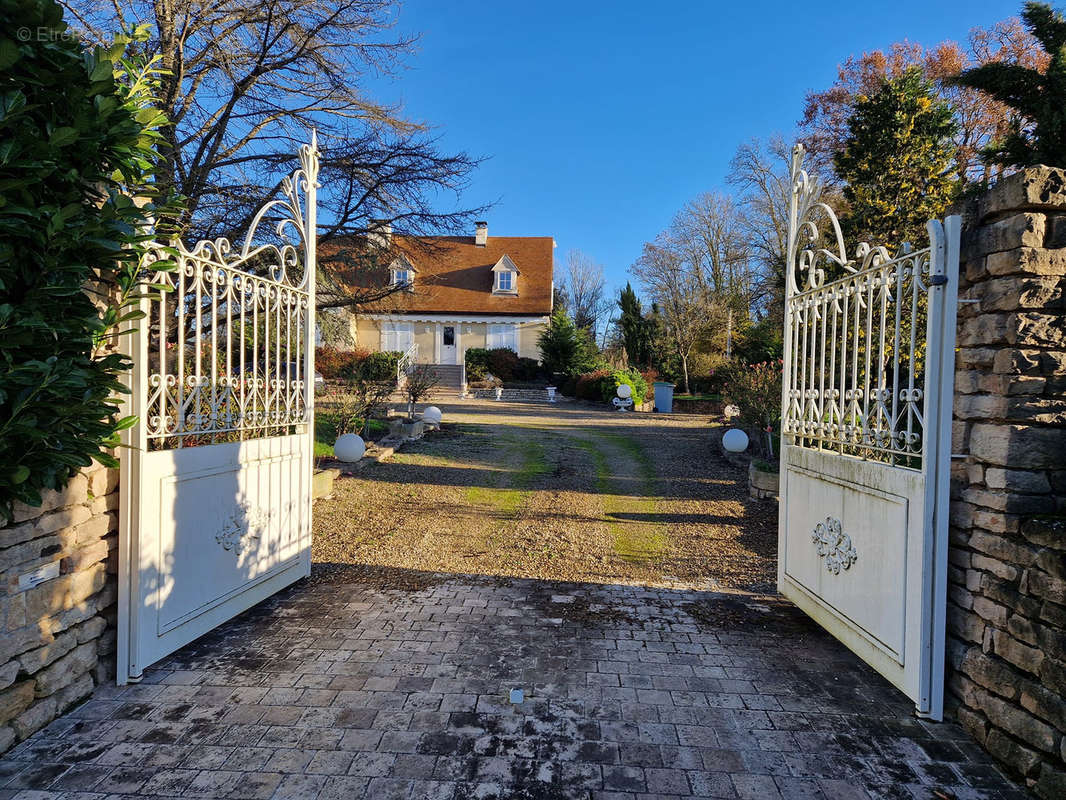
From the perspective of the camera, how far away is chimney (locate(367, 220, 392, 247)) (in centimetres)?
949

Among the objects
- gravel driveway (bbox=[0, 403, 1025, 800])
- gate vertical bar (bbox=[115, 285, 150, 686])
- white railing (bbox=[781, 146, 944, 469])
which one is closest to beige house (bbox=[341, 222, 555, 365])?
gravel driveway (bbox=[0, 403, 1025, 800])

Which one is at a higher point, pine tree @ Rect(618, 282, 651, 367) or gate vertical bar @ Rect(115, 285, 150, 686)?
pine tree @ Rect(618, 282, 651, 367)

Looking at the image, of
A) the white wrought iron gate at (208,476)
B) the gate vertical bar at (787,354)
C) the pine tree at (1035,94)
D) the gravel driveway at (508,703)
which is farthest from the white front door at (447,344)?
the gate vertical bar at (787,354)

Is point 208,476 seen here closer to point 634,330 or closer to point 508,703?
point 508,703

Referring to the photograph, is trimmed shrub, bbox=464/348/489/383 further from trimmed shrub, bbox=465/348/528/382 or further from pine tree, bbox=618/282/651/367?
pine tree, bbox=618/282/651/367

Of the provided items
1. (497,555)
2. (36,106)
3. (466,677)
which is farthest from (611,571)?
(36,106)

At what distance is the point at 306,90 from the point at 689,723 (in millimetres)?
10152

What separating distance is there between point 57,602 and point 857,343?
14.7 ft

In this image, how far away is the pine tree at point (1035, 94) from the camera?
9.40m

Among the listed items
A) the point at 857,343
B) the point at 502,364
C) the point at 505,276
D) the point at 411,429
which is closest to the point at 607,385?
the point at 502,364

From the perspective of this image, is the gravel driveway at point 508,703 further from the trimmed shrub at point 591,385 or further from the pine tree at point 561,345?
the pine tree at point 561,345

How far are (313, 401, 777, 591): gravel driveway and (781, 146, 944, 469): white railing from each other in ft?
5.68

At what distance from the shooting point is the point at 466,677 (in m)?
3.19

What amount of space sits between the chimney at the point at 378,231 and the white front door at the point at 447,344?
20246 millimetres
